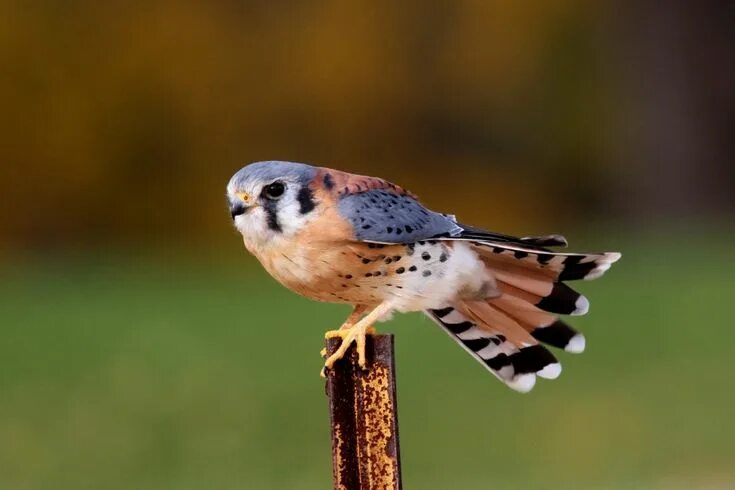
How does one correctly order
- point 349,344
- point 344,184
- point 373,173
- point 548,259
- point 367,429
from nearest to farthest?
point 367,429 → point 349,344 → point 344,184 → point 548,259 → point 373,173

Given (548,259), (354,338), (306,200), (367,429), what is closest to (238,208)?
(306,200)

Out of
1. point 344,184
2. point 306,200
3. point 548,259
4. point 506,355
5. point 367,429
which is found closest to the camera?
point 367,429

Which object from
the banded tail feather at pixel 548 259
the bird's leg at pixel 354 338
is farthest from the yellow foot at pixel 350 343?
the banded tail feather at pixel 548 259

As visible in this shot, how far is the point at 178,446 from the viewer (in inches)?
285

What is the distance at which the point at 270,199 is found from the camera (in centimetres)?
340

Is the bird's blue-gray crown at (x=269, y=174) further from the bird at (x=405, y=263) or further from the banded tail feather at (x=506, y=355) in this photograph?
the banded tail feather at (x=506, y=355)

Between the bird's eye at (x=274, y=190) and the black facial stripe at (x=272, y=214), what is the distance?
0.01m

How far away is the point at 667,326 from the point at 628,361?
39.9 inches

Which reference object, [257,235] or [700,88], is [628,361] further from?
[700,88]

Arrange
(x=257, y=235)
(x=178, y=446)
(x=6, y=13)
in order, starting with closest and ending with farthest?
(x=257, y=235)
(x=178, y=446)
(x=6, y=13)

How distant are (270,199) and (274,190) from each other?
0.02 m

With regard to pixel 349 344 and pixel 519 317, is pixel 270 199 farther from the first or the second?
pixel 519 317

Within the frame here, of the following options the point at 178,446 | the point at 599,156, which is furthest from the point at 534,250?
the point at 599,156

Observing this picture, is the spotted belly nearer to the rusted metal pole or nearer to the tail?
the tail
